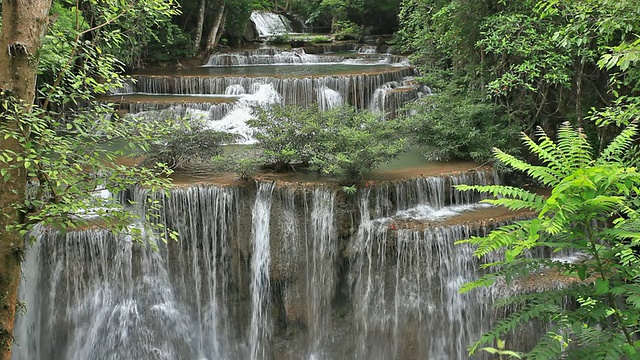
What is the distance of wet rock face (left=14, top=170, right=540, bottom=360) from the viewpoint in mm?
8258

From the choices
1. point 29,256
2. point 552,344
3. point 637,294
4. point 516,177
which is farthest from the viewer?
point 516,177

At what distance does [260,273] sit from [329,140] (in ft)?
8.51

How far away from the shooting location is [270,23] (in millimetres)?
31188

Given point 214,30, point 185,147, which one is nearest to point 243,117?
point 185,147

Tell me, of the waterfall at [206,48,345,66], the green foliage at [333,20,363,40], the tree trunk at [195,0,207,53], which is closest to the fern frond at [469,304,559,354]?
the waterfall at [206,48,345,66]

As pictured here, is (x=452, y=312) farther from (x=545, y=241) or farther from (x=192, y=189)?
(x=545, y=241)

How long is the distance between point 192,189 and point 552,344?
6.65 meters

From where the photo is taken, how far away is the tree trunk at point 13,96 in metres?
4.51

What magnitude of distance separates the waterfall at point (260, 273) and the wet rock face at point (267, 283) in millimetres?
18

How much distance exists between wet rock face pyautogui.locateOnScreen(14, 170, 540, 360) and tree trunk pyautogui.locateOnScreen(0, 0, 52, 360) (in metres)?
3.49

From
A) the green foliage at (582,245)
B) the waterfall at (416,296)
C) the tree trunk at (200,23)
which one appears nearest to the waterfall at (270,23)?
the tree trunk at (200,23)

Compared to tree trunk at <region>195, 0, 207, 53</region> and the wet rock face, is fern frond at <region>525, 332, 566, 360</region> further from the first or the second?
tree trunk at <region>195, 0, 207, 53</region>

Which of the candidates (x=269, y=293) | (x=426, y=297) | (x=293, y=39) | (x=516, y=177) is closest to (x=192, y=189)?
(x=269, y=293)

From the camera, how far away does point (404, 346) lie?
845 cm
